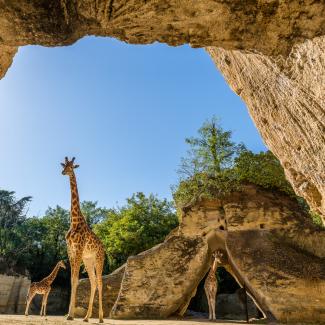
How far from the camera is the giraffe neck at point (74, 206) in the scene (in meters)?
9.45

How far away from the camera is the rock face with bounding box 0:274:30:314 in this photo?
18.4m

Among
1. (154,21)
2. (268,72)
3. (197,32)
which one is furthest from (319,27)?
Answer: (268,72)

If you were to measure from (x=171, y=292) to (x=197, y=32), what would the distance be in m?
9.89

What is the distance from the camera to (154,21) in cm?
239

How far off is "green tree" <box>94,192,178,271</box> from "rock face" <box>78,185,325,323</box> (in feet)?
19.0

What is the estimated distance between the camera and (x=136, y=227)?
19062 mm

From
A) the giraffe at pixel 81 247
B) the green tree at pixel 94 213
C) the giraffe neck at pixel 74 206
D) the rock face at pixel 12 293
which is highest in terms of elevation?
the green tree at pixel 94 213

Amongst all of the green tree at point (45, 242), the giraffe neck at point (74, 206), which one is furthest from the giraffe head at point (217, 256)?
the green tree at point (45, 242)

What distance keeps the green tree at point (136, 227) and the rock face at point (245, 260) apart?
19.0ft

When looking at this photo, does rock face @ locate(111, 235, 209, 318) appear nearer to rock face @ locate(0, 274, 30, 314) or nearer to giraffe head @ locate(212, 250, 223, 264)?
giraffe head @ locate(212, 250, 223, 264)

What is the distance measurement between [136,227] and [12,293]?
857cm

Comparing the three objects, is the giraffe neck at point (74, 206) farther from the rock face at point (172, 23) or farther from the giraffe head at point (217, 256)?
the rock face at point (172, 23)

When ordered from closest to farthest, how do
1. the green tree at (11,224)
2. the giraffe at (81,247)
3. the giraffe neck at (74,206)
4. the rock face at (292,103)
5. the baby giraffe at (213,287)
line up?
the rock face at (292,103) → the giraffe at (81,247) → the giraffe neck at (74,206) → the baby giraffe at (213,287) → the green tree at (11,224)

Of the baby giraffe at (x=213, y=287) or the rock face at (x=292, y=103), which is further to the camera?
the baby giraffe at (x=213, y=287)
